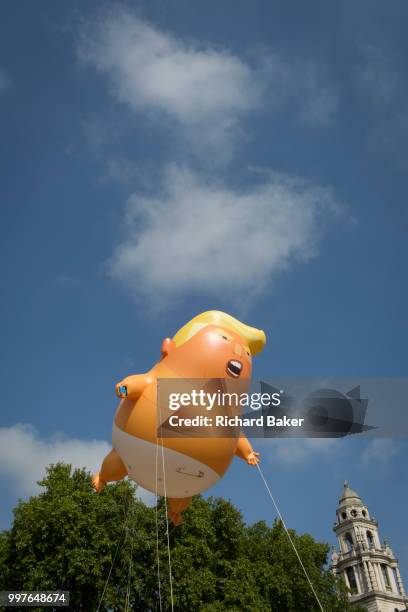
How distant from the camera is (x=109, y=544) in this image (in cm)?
2639

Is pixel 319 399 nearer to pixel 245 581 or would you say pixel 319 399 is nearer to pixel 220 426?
pixel 220 426

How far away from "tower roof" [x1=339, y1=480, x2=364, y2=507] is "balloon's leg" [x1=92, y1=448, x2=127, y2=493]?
231 feet

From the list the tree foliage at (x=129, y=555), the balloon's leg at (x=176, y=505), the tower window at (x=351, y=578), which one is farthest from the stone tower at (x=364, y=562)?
the balloon's leg at (x=176, y=505)

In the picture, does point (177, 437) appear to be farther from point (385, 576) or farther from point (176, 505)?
point (385, 576)

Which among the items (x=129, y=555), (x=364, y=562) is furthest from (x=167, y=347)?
(x=364, y=562)

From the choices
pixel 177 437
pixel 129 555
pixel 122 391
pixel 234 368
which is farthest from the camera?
pixel 129 555

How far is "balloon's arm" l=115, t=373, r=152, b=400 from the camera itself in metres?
10.4

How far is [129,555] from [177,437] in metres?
19.9

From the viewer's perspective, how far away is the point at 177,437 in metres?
10.2

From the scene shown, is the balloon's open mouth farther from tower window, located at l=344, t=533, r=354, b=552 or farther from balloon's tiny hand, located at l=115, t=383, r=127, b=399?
tower window, located at l=344, t=533, r=354, b=552

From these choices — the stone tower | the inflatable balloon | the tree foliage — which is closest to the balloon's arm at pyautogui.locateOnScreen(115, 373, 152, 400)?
the inflatable balloon

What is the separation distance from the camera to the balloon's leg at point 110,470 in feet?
37.3

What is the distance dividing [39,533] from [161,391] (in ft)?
62.3

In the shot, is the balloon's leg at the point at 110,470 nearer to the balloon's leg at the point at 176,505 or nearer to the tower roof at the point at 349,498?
the balloon's leg at the point at 176,505
